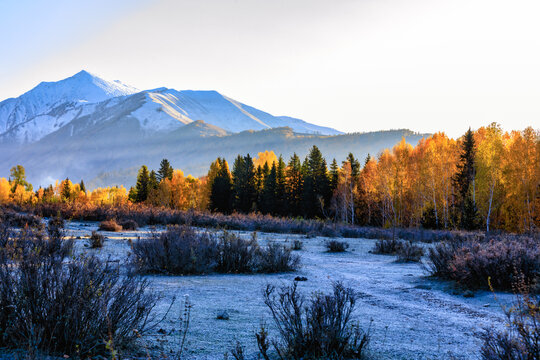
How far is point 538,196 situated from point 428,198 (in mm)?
9879

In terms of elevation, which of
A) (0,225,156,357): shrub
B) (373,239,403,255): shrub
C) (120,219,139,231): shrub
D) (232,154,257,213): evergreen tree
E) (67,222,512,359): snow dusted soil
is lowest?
(373,239,403,255): shrub

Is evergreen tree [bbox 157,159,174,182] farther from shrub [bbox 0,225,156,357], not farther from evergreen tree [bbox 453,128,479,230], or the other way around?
shrub [bbox 0,225,156,357]

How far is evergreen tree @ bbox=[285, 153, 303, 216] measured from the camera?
53000 millimetres

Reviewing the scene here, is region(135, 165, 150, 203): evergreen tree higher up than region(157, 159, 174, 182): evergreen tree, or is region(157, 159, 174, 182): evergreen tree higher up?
region(157, 159, 174, 182): evergreen tree

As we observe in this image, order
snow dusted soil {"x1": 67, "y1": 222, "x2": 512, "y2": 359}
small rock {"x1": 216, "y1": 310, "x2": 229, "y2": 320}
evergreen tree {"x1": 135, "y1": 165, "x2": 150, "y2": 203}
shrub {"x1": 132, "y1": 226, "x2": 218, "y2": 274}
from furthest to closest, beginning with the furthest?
evergreen tree {"x1": 135, "y1": 165, "x2": 150, "y2": 203}, shrub {"x1": 132, "y1": 226, "x2": 218, "y2": 274}, small rock {"x1": 216, "y1": 310, "x2": 229, "y2": 320}, snow dusted soil {"x1": 67, "y1": 222, "x2": 512, "y2": 359}

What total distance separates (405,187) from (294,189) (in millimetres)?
16266

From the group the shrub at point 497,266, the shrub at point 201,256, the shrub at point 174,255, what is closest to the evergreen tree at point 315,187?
the shrub at point 201,256

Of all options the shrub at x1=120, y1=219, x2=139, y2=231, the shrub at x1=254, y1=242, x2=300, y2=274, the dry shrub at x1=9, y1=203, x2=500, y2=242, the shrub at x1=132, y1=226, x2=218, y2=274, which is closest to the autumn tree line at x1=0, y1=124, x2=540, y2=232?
the dry shrub at x1=9, y1=203, x2=500, y2=242

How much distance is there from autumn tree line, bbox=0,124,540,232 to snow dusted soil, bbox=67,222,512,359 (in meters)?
10.8

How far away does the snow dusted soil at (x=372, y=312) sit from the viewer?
12.2ft

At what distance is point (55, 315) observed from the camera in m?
2.94

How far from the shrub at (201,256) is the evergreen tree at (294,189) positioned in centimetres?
4389

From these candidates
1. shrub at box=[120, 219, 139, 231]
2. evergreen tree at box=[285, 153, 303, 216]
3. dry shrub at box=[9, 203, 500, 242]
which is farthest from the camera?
evergreen tree at box=[285, 153, 303, 216]

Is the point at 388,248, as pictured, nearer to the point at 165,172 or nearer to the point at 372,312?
the point at 372,312
